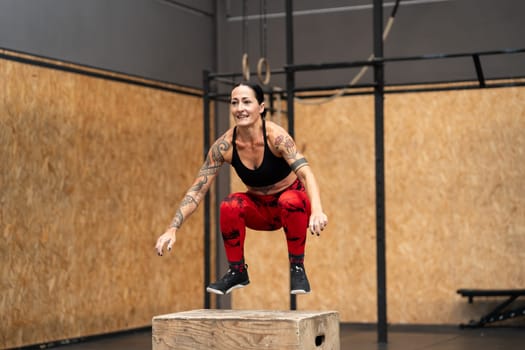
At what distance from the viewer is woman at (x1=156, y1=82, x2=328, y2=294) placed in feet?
15.6

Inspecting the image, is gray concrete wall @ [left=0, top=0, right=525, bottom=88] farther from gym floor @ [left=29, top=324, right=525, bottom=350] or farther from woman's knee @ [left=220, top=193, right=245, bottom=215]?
woman's knee @ [left=220, top=193, right=245, bottom=215]

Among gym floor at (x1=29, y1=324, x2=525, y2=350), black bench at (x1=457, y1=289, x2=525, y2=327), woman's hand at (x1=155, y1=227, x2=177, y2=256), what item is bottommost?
gym floor at (x1=29, y1=324, x2=525, y2=350)

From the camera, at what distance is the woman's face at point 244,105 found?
4.71 metres

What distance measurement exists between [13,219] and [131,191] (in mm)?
1578

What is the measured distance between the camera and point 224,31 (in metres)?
9.70

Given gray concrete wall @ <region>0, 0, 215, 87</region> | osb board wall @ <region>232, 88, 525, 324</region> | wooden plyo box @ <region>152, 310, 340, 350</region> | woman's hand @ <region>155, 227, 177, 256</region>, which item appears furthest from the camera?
osb board wall @ <region>232, 88, 525, 324</region>

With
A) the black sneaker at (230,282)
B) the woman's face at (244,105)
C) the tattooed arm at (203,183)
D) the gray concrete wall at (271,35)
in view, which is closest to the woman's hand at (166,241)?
the tattooed arm at (203,183)

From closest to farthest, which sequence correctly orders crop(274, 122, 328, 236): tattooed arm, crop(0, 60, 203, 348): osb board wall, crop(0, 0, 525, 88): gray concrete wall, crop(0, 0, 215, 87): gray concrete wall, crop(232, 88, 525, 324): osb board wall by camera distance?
1. crop(274, 122, 328, 236): tattooed arm
2. crop(0, 60, 203, 348): osb board wall
3. crop(0, 0, 215, 87): gray concrete wall
4. crop(0, 0, 525, 88): gray concrete wall
5. crop(232, 88, 525, 324): osb board wall

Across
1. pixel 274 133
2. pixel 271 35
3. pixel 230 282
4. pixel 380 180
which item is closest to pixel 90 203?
pixel 380 180

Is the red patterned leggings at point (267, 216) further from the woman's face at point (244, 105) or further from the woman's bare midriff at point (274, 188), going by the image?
the woman's face at point (244, 105)

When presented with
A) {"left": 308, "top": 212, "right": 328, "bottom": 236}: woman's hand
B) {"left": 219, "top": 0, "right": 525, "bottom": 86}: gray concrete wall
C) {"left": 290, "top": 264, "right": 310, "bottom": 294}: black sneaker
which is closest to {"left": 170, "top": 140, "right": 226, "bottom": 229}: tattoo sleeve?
{"left": 290, "top": 264, "right": 310, "bottom": 294}: black sneaker

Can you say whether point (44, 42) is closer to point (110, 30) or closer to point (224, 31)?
point (110, 30)

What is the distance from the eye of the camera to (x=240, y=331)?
427 centimetres

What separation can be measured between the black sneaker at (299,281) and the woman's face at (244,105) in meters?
0.82
